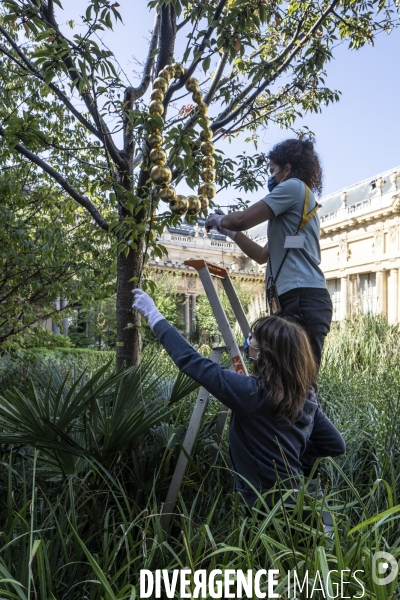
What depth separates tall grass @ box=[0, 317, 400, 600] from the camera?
141cm

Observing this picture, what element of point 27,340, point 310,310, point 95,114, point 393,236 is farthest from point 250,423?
point 393,236

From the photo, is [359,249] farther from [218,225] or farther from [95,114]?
[218,225]

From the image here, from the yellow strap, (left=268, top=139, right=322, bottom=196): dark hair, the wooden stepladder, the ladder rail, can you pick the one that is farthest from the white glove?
(left=268, top=139, right=322, bottom=196): dark hair

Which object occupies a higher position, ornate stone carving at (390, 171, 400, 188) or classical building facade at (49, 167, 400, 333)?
ornate stone carving at (390, 171, 400, 188)

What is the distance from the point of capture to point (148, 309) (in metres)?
2.04

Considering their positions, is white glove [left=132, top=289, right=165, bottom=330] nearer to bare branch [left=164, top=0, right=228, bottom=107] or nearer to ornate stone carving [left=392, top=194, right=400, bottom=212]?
bare branch [left=164, top=0, right=228, bottom=107]

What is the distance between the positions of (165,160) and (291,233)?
0.74 metres

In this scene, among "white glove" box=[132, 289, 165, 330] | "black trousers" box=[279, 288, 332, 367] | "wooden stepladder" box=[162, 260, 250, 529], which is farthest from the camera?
"black trousers" box=[279, 288, 332, 367]

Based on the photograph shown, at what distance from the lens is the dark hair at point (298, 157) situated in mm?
2580

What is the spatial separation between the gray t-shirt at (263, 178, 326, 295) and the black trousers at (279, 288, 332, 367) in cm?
4

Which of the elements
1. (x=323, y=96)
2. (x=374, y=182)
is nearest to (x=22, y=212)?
(x=323, y=96)

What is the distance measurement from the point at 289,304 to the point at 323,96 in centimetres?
324

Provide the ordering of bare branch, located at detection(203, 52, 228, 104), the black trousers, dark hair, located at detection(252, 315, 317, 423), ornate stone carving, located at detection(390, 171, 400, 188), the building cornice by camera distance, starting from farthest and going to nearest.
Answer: ornate stone carving, located at detection(390, 171, 400, 188) < the building cornice < bare branch, located at detection(203, 52, 228, 104) < the black trousers < dark hair, located at detection(252, 315, 317, 423)

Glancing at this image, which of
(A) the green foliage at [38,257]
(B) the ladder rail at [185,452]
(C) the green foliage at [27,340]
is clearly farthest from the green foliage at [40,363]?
(B) the ladder rail at [185,452]
